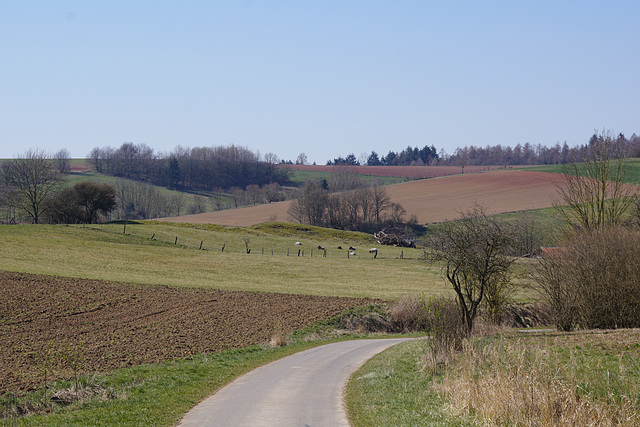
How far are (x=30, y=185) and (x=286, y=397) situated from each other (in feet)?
276

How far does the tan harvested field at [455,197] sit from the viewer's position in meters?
111

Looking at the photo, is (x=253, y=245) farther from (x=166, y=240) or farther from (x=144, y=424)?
(x=144, y=424)

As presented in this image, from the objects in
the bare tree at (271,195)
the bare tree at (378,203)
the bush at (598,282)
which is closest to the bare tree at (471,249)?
the bush at (598,282)

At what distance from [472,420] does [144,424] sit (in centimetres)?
657

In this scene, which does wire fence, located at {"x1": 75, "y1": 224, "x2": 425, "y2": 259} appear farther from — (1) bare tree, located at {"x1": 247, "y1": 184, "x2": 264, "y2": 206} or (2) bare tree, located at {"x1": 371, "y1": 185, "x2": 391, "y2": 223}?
(1) bare tree, located at {"x1": 247, "y1": 184, "x2": 264, "y2": 206}

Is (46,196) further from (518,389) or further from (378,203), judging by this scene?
(518,389)

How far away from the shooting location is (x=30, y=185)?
8600 centimetres

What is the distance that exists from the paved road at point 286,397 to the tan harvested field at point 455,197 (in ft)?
289

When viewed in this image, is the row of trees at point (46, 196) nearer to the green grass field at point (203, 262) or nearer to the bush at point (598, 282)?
the green grass field at point (203, 262)

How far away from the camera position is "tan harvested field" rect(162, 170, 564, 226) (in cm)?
11125

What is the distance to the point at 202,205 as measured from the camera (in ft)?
528

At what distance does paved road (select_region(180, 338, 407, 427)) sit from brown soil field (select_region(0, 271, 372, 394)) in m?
5.08

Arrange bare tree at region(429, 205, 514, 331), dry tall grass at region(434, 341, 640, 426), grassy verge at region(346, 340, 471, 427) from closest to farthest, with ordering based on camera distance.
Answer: dry tall grass at region(434, 341, 640, 426) < grassy verge at region(346, 340, 471, 427) < bare tree at region(429, 205, 514, 331)

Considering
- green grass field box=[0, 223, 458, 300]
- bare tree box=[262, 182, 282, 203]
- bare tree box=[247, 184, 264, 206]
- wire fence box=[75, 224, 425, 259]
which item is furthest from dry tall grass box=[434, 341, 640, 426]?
bare tree box=[247, 184, 264, 206]
